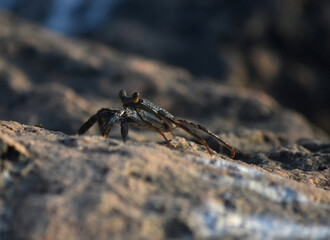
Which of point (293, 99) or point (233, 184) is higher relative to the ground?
point (293, 99)

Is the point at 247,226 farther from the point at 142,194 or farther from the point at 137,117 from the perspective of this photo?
the point at 137,117

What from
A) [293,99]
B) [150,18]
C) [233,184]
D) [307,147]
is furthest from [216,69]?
[233,184]

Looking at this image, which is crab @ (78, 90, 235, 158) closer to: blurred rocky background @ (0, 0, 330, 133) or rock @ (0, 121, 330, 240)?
rock @ (0, 121, 330, 240)

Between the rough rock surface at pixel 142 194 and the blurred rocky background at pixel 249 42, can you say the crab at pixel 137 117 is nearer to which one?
the rough rock surface at pixel 142 194

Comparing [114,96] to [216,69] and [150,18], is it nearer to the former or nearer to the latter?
[216,69]

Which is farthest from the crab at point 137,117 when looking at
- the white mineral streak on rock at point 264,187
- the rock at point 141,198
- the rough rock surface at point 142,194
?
the white mineral streak on rock at point 264,187

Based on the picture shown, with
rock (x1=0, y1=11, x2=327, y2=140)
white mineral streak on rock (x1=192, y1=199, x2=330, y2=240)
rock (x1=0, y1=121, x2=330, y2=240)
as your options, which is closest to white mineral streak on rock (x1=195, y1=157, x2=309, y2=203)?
rock (x1=0, y1=121, x2=330, y2=240)

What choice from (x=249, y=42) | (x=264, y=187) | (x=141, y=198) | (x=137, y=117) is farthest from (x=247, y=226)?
(x=249, y=42)
